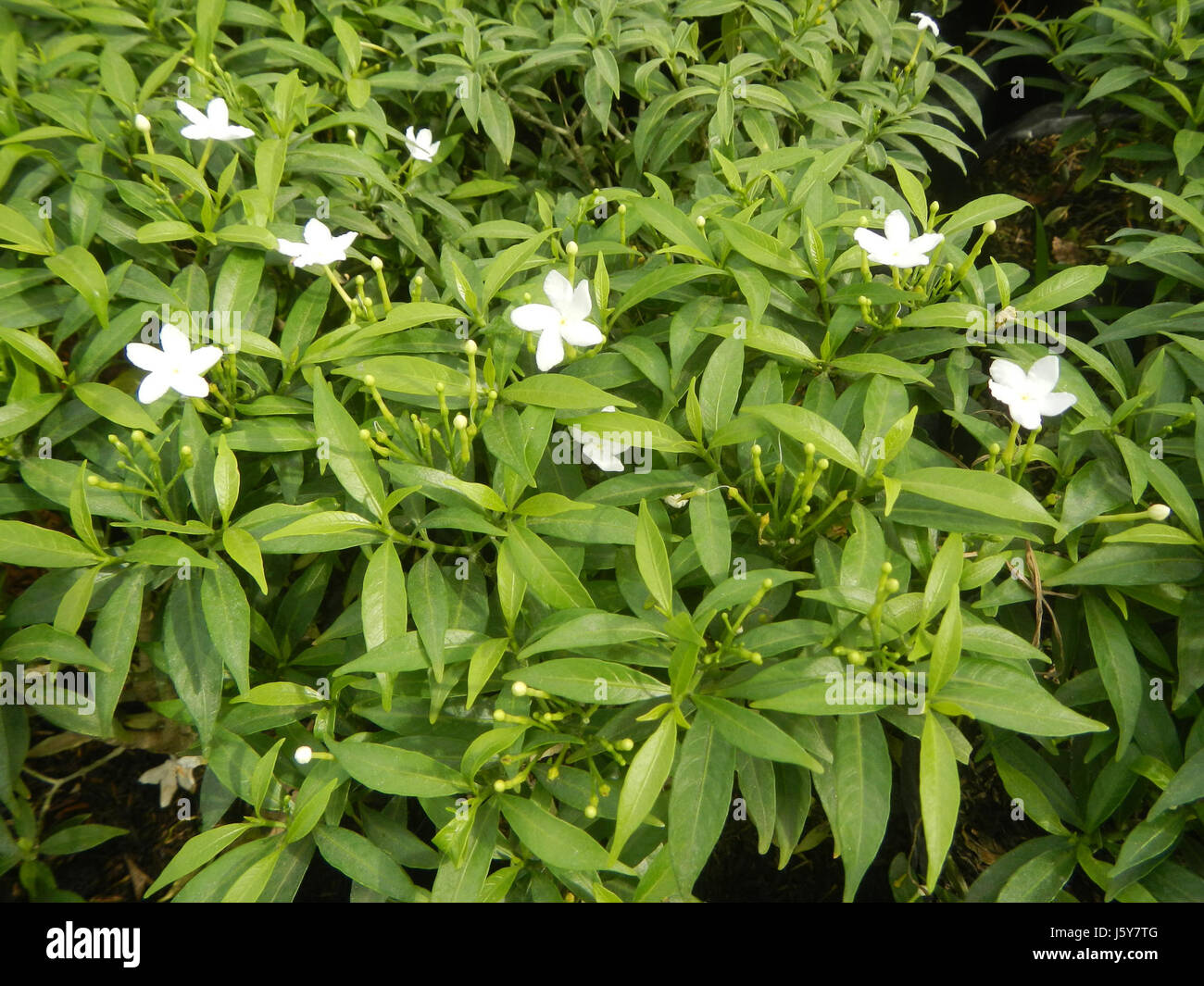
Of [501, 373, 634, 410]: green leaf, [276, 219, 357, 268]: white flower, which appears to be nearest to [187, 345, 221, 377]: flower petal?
[276, 219, 357, 268]: white flower

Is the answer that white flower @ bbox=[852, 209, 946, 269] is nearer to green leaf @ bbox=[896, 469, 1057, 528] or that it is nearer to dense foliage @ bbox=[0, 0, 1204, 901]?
dense foliage @ bbox=[0, 0, 1204, 901]

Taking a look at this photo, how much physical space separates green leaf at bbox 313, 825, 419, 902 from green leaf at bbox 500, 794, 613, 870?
20 cm

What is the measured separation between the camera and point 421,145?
1.76 meters

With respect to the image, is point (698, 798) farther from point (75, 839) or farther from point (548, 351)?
point (75, 839)

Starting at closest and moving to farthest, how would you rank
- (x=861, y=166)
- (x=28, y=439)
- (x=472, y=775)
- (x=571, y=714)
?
1. (x=472, y=775)
2. (x=571, y=714)
3. (x=28, y=439)
4. (x=861, y=166)

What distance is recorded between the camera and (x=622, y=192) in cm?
153

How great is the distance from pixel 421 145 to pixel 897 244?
1.08 m

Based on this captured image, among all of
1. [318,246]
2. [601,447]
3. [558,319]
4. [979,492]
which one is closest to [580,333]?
[558,319]

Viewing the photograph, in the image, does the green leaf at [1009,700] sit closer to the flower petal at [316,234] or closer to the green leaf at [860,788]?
the green leaf at [860,788]

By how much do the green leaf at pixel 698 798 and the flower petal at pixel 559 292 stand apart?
67cm

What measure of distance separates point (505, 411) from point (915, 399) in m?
0.79

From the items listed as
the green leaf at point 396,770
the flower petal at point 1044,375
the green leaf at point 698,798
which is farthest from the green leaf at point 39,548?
the flower petal at point 1044,375

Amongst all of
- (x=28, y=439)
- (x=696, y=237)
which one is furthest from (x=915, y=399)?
(x=28, y=439)
